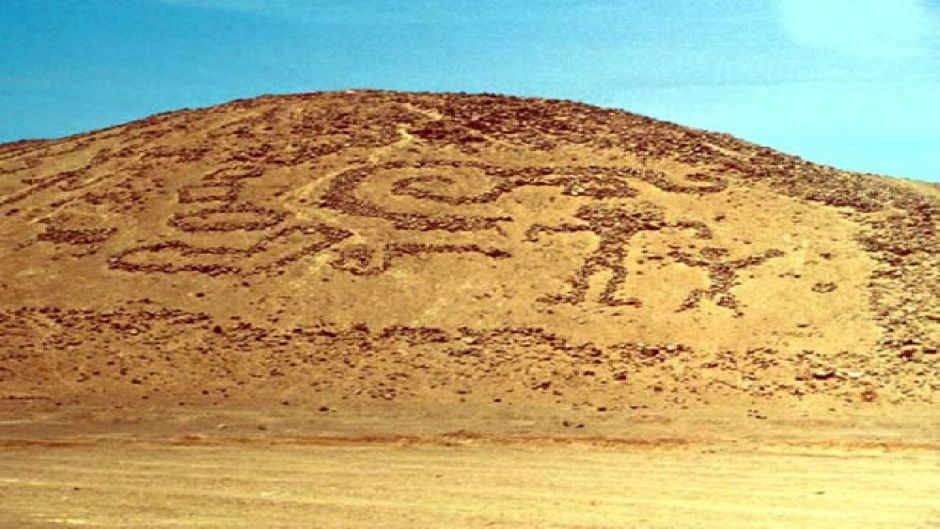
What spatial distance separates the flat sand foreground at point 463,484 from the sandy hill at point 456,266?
13.1 feet

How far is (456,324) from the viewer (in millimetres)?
22250

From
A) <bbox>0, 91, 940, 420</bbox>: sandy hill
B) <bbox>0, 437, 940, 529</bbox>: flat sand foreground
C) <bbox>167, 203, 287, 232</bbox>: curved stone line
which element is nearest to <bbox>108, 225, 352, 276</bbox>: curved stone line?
<bbox>0, 91, 940, 420</bbox>: sandy hill

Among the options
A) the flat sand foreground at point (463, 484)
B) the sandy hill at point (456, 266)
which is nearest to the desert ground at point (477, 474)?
the flat sand foreground at point (463, 484)

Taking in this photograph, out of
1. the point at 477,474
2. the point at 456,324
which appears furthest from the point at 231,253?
the point at 477,474

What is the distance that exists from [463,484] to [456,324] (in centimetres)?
1042

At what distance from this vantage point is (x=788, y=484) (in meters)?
11.9

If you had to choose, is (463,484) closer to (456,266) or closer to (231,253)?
(456,266)

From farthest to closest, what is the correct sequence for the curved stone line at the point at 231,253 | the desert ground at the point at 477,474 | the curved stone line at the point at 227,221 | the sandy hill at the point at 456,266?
the curved stone line at the point at 227,221 → the curved stone line at the point at 231,253 → the sandy hill at the point at 456,266 → the desert ground at the point at 477,474

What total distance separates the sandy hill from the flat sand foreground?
4.00m

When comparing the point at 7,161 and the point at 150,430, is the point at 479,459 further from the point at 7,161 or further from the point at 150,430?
the point at 7,161

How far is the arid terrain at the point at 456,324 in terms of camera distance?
11781 millimetres

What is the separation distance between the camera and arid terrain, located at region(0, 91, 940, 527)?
1178 centimetres

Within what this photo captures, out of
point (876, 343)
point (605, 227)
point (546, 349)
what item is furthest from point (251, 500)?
point (605, 227)

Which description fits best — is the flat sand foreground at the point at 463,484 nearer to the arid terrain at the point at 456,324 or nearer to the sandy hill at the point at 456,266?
the arid terrain at the point at 456,324
